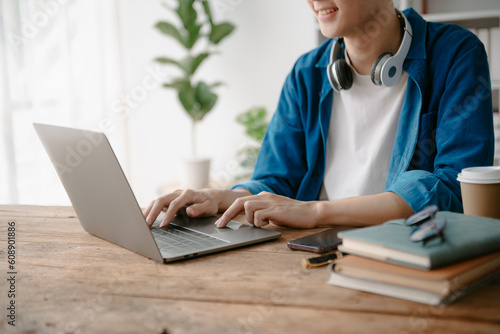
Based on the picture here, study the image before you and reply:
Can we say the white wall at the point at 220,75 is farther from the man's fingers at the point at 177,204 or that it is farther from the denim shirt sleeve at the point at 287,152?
the man's fingers at the point at 177,204

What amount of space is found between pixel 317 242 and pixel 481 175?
1.08 ft

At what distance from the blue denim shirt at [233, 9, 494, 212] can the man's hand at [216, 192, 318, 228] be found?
8.4 inches

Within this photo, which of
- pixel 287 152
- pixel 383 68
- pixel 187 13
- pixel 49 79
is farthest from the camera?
pixel 187 13

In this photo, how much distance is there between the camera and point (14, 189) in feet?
10.2

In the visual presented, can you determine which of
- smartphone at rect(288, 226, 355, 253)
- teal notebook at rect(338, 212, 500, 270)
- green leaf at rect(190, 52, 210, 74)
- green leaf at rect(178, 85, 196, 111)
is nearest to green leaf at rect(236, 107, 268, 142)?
green leaf at rect(178, 85, 196, 111)

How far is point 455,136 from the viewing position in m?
1.32

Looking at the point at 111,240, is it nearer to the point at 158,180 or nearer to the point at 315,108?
the point at 315,108

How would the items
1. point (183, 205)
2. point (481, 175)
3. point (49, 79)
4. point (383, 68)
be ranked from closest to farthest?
point (481, 175) → point (183, 205) → point (383, 68) → point (49, 79)

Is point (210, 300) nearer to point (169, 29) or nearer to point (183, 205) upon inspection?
point (183, 205)

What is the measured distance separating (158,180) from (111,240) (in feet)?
11.5

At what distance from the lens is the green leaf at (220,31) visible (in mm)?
3775

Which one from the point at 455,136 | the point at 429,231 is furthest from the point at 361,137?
the point at 429,231

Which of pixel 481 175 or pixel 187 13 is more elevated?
pixel 187 13

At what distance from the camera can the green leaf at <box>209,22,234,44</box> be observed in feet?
12.4
